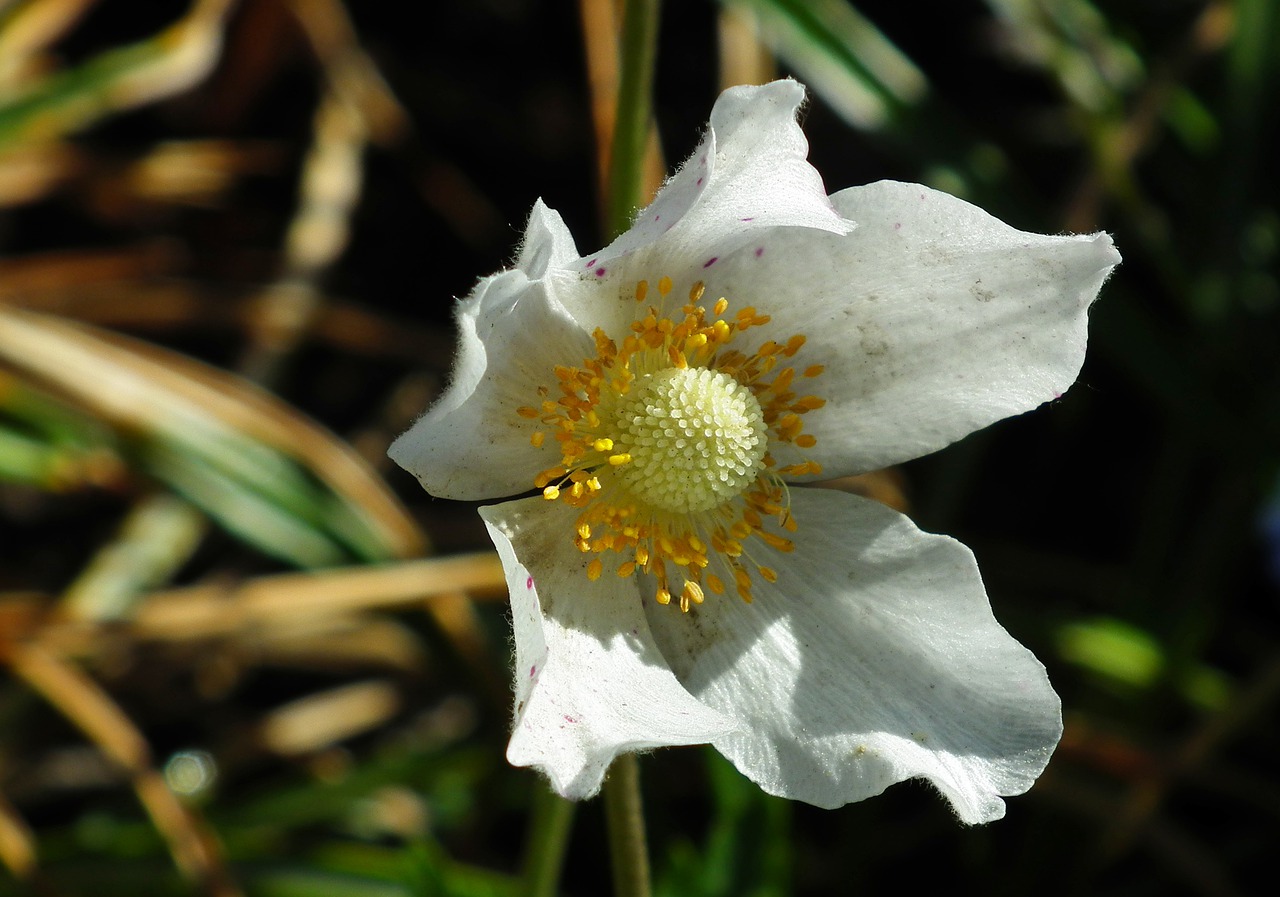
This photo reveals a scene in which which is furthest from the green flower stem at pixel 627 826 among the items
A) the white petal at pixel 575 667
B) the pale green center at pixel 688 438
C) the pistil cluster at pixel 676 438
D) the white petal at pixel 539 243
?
the white petal at pixel 539 243

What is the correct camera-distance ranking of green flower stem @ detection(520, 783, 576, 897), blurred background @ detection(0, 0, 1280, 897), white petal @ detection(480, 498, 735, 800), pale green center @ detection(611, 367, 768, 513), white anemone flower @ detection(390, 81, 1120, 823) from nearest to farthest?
white petal @ detection(480, 498, 735, 800) → white anemone flower @ detection(390, 81, 1120, 823) → pale green center @ detection(611, 367, 768, 513) → green flower stem @ detection(520, 783, 576, 897) → blurred background @ detection(0, 0, 1280, 897)

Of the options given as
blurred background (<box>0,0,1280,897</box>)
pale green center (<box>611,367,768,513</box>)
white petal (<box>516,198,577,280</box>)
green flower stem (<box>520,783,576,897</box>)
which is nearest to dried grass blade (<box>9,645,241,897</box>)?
blurred background (<box>0,0,1280,897</box>)

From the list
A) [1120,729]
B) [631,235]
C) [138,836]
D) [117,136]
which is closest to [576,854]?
[138,836]

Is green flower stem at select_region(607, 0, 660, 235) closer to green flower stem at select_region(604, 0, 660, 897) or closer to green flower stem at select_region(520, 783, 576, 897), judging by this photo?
green flower stem at select_region(604, 0, 660, 897)

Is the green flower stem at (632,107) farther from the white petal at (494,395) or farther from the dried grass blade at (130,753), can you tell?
the dried grass blade at (130,753)

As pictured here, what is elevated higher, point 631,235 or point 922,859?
point 631,235

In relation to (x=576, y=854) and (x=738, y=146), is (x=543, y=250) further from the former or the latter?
(x=576, y=854)

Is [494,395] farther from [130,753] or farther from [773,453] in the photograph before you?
[130,753]
